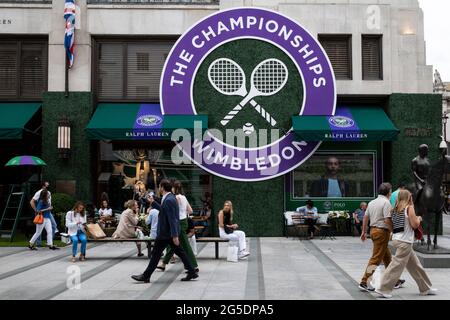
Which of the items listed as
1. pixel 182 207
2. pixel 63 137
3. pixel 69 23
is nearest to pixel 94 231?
pixel 182 207

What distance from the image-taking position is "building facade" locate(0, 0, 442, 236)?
70.0 ft

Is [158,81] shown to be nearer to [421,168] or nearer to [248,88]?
[248,88]

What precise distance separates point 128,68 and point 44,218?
7114mm

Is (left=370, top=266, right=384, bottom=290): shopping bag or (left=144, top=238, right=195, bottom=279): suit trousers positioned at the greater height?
(left=144, top=238, right=195, bottom=279): suit trousers

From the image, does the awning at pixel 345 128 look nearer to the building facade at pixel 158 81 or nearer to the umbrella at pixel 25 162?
the building facade at pixel 158 81

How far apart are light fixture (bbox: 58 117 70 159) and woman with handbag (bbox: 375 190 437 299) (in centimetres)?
1392

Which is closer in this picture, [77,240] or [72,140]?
[77,240]

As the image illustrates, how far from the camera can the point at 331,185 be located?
21.8 meters

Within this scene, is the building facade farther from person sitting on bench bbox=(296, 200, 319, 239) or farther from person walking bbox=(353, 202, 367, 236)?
person sitting on bench bbox=(296, 200, 319, 239)

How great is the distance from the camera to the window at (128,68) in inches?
865

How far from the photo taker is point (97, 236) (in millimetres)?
14969

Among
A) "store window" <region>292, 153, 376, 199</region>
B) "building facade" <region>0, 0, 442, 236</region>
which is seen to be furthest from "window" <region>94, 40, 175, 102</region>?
"store window" <region>292, 153, 376, 199</region>
